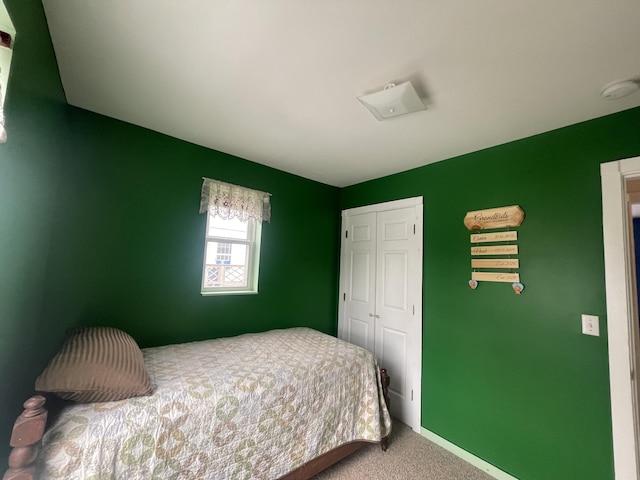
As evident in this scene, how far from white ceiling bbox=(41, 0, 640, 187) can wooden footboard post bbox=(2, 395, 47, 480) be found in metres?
1.62

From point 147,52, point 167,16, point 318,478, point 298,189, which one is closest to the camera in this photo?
point 167,16

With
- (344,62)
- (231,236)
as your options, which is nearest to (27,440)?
(231,236)

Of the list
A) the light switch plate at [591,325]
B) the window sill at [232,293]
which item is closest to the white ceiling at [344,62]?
the light switch plate at [591,325]

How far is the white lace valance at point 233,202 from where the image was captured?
2.50 metres

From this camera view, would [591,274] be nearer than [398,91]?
No

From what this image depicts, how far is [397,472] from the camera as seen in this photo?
1985mm

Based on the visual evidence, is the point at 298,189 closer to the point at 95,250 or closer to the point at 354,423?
the point at 95,250

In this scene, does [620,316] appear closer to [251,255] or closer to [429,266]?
[429,266]

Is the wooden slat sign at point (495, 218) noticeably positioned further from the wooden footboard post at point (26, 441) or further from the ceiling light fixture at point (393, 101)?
the wooden footboard post at point (26, 441)

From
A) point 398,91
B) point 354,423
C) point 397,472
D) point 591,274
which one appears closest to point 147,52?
point 398,91

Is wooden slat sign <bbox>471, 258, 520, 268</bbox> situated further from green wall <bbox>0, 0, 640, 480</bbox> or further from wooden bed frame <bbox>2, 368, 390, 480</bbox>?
wooden bed frame <bbox>2, 368, 390, 480</bbox>

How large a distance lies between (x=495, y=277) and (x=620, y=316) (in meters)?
0.68

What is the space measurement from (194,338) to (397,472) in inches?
76.2

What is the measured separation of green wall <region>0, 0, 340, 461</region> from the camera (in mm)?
1122
